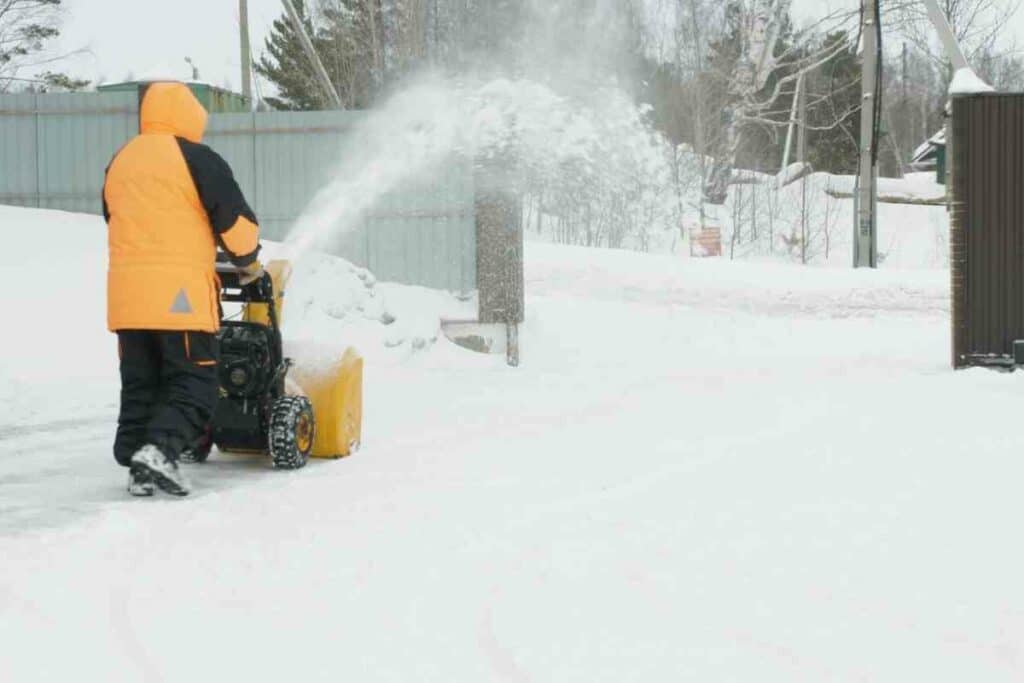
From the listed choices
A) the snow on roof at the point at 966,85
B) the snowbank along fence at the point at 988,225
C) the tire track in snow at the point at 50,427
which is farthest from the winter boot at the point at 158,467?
the snow on roof at the point at 966,85

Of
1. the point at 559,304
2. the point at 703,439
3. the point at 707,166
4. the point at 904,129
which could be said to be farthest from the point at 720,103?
the point at 904,129

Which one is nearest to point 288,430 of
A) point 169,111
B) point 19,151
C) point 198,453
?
point 198,453

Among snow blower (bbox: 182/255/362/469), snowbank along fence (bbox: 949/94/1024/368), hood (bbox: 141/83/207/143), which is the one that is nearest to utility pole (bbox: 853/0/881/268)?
snowbank along fence (bbox: 949/94/1024/368)

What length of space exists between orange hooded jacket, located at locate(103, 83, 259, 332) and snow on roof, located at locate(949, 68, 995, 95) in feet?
23.9

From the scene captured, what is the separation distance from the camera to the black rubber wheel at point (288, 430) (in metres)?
6.78

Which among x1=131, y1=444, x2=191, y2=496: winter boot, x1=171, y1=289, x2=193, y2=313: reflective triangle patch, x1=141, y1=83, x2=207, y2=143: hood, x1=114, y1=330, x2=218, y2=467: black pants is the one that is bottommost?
x1=131, y1=444, x2=191, y2=496: winter boot

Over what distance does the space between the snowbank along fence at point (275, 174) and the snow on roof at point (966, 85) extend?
453 cm

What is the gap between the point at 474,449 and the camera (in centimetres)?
755

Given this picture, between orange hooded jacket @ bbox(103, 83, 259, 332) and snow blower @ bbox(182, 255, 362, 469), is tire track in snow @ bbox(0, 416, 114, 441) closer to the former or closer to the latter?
snow blower @ bbox(182, 255, 362, 469)

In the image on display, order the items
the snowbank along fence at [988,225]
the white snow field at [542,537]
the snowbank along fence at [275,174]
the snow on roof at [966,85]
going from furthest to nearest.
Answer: the snowbank along fence at [275,174] → the snow on roof at [966,85] → the snowbank along fence at [988,225] → the white snow field at [542,537]

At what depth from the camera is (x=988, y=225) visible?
11.1 meters

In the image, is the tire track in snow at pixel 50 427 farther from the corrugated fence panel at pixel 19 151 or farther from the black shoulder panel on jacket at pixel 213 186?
the corrugated fence panel at pixel 19 151

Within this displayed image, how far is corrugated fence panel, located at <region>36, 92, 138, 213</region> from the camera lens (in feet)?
Answer: 48.0

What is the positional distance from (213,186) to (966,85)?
7.90 metres
